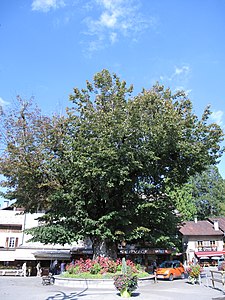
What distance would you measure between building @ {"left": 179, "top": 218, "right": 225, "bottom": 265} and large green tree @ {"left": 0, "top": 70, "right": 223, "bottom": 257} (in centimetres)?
2346

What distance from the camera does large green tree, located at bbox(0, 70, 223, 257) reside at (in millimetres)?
19297

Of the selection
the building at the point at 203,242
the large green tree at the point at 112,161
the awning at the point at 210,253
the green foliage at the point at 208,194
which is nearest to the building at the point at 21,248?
the large green tree at the point at 112,161

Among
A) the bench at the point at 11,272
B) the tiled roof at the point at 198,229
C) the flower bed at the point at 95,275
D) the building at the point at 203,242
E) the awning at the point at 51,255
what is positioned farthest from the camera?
the tiled roof at the point at 198,229

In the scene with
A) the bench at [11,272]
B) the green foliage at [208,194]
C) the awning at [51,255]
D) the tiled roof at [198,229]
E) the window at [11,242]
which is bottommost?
the bench at [11,272]

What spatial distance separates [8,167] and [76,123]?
6.16 metres

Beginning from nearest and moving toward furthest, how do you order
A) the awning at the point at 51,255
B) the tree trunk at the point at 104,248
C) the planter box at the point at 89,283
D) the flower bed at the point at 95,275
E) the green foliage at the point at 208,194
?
the planter box at the point at 89,283
the flower bed at the point at 95,275
the tree trunk at the point at 104,248
the awning at the point at 51,255
the green foliage at the point at 208,194

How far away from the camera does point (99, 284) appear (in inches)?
702

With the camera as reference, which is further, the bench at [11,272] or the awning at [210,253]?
the awning at [210,253]

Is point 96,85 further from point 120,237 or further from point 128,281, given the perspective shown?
point 128,281

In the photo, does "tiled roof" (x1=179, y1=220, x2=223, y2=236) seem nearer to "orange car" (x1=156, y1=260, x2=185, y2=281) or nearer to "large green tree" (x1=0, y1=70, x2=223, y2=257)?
"orange car" (x1=156, y1=260, x2=185, y2=281)

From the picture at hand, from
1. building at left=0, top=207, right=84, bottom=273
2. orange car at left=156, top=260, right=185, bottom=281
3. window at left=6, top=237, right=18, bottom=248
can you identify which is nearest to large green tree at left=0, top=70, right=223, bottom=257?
orange car at left=156, top=260, right=185, bottom=281

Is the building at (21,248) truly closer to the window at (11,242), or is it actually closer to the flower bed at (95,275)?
the window at (11,242)

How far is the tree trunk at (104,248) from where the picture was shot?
22.0 metres

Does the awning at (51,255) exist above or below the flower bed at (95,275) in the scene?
above
